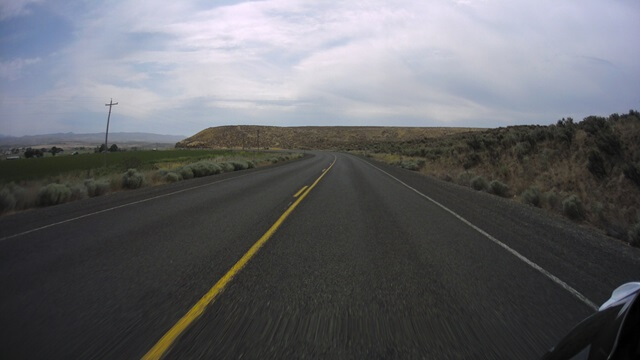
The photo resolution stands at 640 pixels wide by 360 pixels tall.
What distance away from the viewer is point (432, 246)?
6848 mm

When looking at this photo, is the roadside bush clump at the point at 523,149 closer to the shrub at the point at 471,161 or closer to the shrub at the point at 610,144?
the shrub at the point at 471,161

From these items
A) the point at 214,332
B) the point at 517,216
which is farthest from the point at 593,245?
the point at 214,332

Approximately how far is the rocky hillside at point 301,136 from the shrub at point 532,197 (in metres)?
125

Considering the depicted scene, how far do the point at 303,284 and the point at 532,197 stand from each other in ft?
38.1

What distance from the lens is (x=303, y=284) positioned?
192 inches

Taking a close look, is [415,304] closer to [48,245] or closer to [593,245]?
[593,245]

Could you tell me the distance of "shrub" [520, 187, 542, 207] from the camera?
1345 cm

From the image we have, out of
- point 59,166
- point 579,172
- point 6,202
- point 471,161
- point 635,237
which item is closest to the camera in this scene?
point 635,237

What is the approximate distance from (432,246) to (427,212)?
3712mm

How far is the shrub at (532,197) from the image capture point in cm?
1345

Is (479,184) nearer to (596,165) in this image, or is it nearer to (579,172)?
(579,172)

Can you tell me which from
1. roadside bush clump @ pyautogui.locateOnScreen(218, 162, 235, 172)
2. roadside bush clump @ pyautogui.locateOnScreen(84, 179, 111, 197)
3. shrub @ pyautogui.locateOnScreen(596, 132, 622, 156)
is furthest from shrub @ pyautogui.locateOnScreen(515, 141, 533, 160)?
roadside bush clump @ pyautogui.locateOnScreen(84, 179, 111, 197)

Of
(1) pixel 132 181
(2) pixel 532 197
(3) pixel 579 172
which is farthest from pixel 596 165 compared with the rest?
(1) pixel 132 181

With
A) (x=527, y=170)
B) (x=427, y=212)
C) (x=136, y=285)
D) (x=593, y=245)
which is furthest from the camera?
(x=527, y=170)
